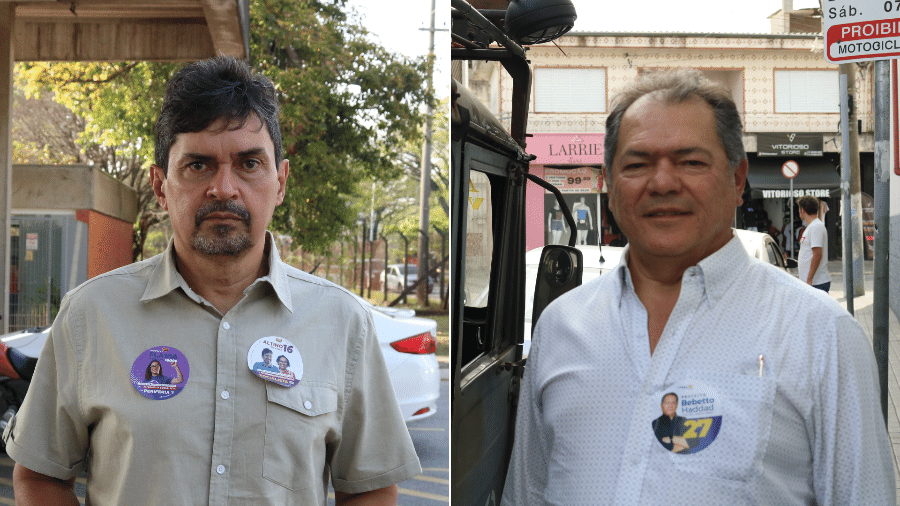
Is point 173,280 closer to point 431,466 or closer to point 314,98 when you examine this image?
point 431,466

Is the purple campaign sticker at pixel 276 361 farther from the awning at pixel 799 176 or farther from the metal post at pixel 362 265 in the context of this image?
the awning at pixel 799 176

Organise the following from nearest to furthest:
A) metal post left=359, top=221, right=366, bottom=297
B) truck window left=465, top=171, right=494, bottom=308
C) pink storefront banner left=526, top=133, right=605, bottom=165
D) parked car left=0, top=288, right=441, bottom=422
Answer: truck window left=465, top=171, right=494, bottom=308, parked car left=0, top=288, right=441, bottom=422, metal post left=359, top=221, right=366, bottom=297, pink storefront banner left=526, top=133, right=605, bottom=165

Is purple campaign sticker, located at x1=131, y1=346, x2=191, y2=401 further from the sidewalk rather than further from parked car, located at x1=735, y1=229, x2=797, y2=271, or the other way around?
parked car, located at x1=735, y1=229, x2=797, y2=271

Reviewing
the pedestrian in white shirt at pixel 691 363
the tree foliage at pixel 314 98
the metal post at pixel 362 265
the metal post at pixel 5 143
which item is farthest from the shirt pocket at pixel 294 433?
the metal post at pixel 362 265

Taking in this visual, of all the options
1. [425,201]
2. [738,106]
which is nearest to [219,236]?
[425,201]

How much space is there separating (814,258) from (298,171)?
9.23 metres

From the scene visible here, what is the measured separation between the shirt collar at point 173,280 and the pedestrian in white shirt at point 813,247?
26.5ft

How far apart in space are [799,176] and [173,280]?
25.5 metres

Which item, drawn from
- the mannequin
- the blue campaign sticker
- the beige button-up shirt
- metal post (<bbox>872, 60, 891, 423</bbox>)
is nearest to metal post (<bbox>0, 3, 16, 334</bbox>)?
the beige button-up shirt

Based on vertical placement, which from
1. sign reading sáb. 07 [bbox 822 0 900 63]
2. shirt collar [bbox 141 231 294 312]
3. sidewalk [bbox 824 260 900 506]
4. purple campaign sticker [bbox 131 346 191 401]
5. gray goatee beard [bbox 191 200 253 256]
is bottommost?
sidewalk [bbox 824 260 900 506]

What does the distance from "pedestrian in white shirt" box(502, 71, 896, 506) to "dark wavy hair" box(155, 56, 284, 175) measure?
2.93 feet

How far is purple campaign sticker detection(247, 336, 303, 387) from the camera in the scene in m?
1.85

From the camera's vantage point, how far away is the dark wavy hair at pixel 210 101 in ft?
6.32

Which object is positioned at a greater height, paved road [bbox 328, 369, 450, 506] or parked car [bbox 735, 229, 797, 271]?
parked car [bbox 735, 229, 797, 271]
